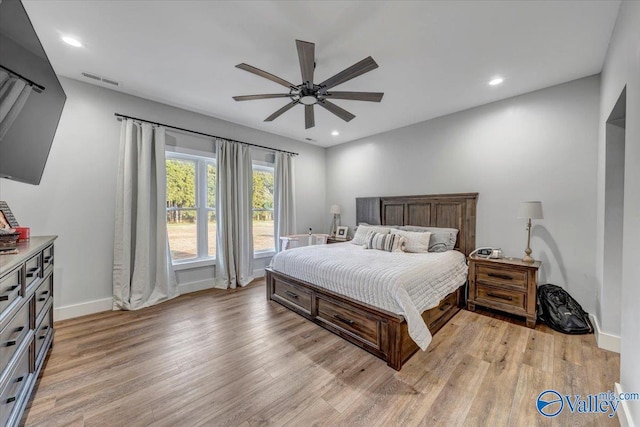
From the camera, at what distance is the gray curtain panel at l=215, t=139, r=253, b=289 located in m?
4.11

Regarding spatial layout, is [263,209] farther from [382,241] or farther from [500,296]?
[500,296]

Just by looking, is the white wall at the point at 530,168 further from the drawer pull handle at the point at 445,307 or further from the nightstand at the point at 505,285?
the drawer pull handle at the point at 445,307

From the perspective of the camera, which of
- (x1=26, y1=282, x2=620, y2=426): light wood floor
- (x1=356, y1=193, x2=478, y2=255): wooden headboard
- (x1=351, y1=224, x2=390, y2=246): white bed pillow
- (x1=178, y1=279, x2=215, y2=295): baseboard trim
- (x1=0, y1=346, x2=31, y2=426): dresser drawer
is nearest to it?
(x1=0, y1=346, x2=31, y2=426): dresser drawer

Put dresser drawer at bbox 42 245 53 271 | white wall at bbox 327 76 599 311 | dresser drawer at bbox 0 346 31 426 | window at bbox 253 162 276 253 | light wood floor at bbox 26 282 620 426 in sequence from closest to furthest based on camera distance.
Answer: dresser drawer at bbox 0 346 31 426 → light wood floor at bbox 26 282 620 426 → dresser drawer at bbox 42 245 53 271 → white wall at bbox 327 76 599 311 → window at bbox 253 162 276 253

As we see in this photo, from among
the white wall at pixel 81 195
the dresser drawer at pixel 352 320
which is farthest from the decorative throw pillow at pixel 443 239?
the white wall at pixel 81 195

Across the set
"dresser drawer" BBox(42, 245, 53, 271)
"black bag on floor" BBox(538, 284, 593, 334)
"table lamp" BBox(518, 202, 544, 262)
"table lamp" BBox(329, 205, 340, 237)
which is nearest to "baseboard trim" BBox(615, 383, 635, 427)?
"black bag on floor" BBox(538, 284, 593, 334)

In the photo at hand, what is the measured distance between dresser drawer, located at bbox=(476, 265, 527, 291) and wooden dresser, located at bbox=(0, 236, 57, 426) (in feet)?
13.5

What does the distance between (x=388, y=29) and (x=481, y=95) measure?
77.4 inches

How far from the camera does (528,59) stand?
249 centimetres

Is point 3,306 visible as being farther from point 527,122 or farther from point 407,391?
point 527,122

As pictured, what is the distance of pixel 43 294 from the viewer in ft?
6.70

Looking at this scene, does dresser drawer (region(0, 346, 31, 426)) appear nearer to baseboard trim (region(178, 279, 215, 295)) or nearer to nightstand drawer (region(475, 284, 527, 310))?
baseboard trim (region(178, 279, 215, 295))

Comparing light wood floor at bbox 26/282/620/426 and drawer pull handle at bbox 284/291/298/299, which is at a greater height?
drawer pull handle at bbox 284/291/298/299

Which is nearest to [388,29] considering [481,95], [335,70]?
[335,70]
